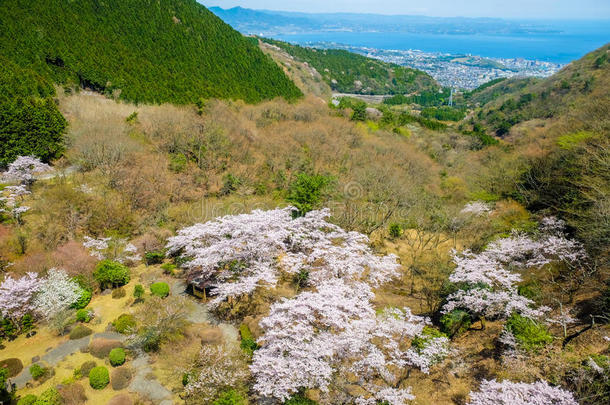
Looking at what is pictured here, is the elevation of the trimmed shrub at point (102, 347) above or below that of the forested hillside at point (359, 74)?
below

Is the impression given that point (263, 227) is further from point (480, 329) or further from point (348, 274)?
point (480, 329)

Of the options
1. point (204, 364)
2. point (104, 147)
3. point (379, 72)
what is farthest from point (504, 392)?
point (379, 72)

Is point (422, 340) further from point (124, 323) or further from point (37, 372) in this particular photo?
point (37, 372)

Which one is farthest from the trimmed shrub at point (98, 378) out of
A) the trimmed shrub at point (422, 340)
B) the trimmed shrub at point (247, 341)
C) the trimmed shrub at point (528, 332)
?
the trimmed shrub at point (528, 332)

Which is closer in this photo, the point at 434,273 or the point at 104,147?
the point at 434,273

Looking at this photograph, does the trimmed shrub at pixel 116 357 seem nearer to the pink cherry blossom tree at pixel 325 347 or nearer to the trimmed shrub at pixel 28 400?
the trimmed shrub at pixel 28 400

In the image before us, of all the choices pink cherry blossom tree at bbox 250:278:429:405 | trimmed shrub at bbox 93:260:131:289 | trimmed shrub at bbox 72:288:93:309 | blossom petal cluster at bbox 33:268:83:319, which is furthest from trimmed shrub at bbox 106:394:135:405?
trimmed shrub at bbox 93:260:131:289
